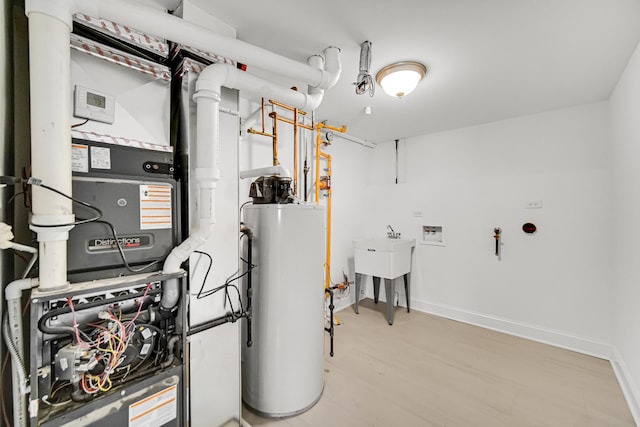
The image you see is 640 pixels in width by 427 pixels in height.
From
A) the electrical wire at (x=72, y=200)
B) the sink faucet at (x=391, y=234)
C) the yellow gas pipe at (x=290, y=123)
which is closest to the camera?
the electrical wire at (x=72, y=200)

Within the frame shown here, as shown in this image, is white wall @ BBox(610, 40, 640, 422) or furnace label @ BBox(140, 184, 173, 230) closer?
furnace label @ BBox(140, 184, 173, 230)

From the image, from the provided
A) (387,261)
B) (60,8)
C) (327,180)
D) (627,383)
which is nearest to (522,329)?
(627,383)

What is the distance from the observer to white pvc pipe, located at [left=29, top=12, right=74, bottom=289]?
2.75 feet

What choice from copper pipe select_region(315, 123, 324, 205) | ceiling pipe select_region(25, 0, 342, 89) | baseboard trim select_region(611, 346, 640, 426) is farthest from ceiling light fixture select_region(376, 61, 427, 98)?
baseboard trim select_region(611, 346, 640, 426)

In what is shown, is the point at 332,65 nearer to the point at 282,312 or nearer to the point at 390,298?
the point at 282,312

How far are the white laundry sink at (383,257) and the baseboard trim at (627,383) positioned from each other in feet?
6.17

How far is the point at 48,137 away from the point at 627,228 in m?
3.37

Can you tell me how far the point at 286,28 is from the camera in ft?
4.98

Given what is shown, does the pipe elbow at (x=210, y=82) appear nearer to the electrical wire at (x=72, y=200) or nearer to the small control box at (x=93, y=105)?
the small control box at (x=93, y=105)

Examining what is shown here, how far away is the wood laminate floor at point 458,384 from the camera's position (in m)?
1.69

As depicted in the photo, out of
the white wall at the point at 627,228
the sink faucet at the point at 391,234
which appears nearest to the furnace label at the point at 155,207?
the white wall at the point at 627,228

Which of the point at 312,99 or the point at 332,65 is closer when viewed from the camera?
the point at 332,65

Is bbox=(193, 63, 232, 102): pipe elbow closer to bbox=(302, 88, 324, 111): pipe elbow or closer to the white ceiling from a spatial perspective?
the white ceiling

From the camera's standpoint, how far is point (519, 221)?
286 centimetres
